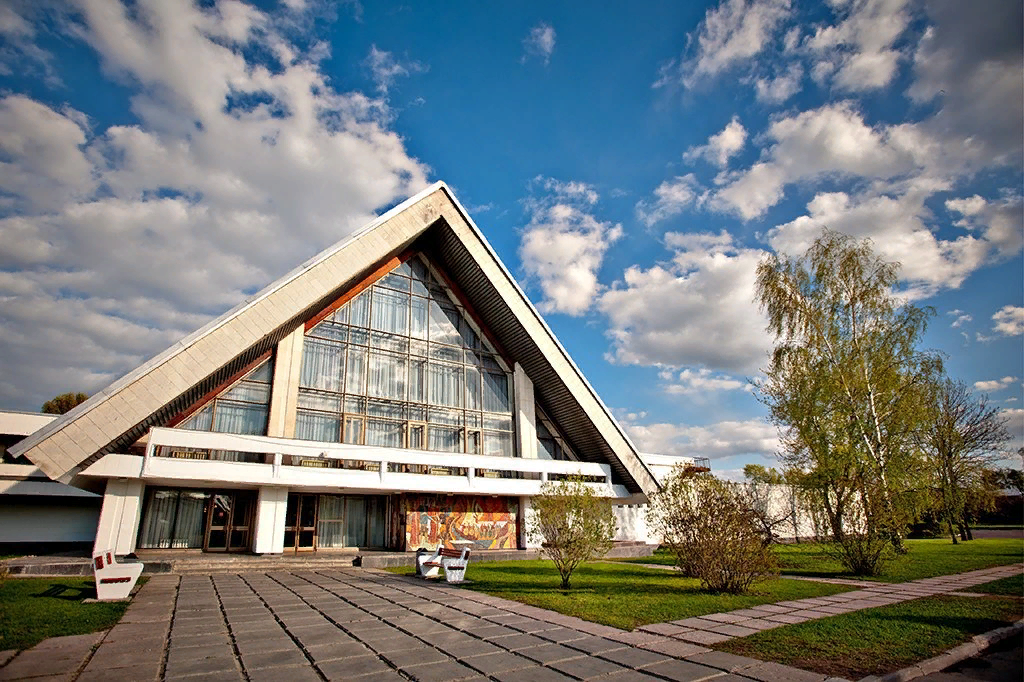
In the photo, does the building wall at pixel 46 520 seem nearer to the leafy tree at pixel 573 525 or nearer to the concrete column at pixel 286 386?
the concrete column at pixel 286 386

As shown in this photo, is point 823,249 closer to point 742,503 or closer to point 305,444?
point 742,503

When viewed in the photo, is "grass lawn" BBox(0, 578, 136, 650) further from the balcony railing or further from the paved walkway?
the balcony railing

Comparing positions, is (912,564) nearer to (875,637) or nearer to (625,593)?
(625,593)

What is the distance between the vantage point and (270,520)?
1658cm

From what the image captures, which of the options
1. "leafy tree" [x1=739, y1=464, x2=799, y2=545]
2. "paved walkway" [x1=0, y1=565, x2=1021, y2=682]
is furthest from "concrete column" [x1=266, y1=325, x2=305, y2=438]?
"leafy tree" [x1=739, y1=464, x2=799, y2=545]

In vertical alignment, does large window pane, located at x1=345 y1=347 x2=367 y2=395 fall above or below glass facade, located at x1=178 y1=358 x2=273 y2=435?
above

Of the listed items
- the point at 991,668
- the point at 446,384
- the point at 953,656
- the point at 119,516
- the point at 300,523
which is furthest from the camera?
the point at 446,384

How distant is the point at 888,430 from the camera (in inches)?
741

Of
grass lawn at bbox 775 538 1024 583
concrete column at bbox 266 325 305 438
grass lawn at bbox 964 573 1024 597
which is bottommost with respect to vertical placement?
grass lawn at bbox 775 538 1024 583

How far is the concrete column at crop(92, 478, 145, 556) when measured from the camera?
1470 cm

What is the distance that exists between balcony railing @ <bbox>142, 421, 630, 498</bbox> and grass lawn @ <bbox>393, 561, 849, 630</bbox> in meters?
3.57

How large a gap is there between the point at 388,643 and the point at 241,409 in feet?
44.8

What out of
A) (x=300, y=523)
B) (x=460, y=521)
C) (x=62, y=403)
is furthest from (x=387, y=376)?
(x=62, y=403)

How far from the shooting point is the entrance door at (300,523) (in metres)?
18.2
